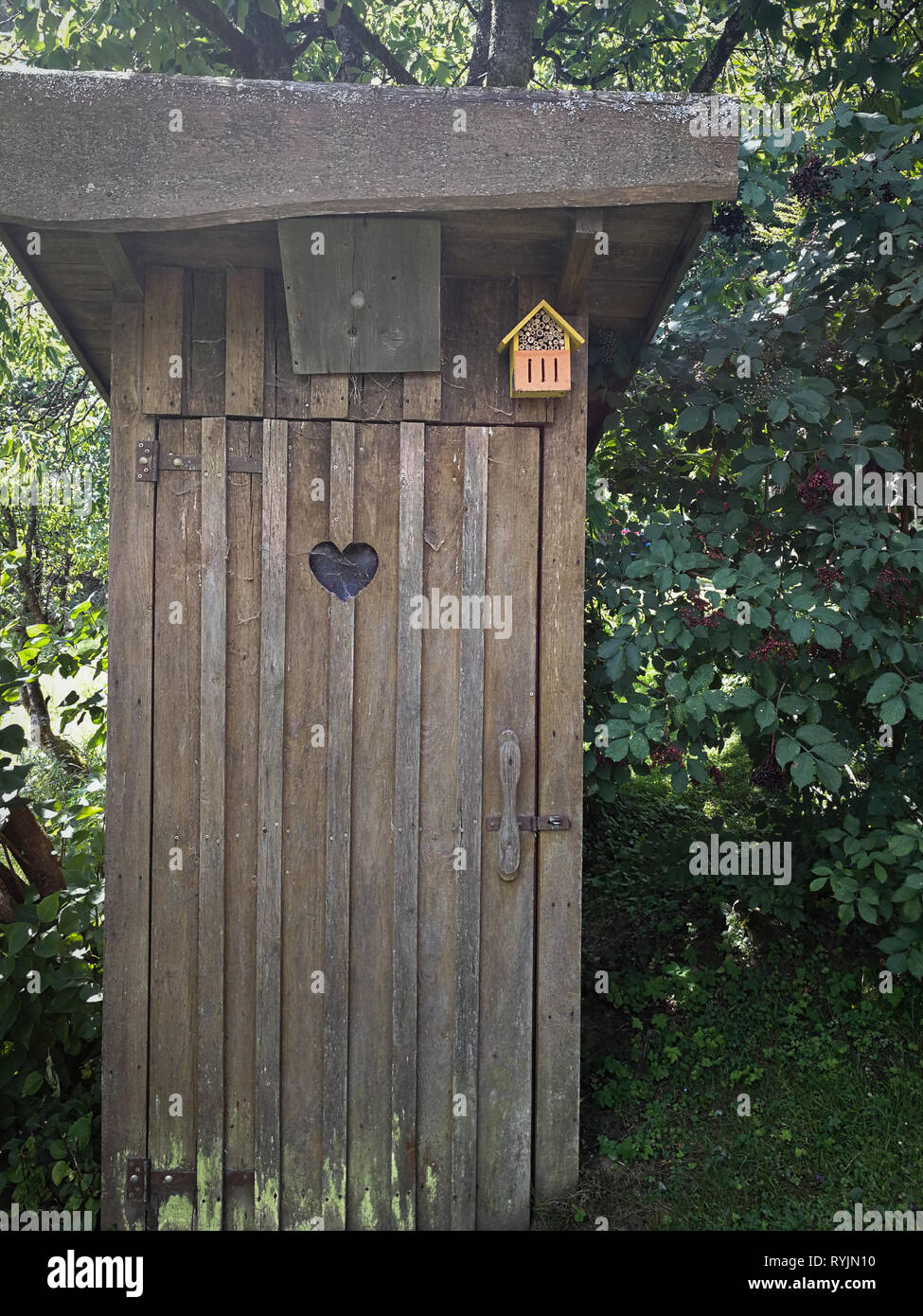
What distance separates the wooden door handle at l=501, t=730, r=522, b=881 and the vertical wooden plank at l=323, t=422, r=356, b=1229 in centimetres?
48

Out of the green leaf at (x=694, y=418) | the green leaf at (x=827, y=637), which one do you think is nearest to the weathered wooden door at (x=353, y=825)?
the green leaf at (x=694, y=418)

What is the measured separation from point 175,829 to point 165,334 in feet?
4.94

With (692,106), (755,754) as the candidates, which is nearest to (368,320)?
(692,106)

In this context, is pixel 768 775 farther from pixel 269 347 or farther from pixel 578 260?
pixel 269 347

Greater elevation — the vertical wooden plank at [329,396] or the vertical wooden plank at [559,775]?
the vertical wooden plank at [329,396]

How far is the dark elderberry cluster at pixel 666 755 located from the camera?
2.98 meters

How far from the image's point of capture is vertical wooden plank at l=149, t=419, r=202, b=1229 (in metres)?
2.70

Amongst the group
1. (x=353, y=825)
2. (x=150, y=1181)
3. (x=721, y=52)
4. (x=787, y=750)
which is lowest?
(x=150, y=1181)

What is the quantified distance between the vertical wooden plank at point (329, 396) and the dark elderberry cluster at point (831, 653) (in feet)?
5.79

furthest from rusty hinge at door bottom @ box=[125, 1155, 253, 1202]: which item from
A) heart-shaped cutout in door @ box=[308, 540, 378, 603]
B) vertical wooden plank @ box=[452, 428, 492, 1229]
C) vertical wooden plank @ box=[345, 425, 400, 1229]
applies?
heart-shaped cutout in door @ box=[308, 540, 378, 603]

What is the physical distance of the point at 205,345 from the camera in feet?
8.86

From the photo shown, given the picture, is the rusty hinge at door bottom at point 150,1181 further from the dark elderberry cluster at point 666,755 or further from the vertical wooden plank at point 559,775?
the dark elderberry cluster at point 666,755

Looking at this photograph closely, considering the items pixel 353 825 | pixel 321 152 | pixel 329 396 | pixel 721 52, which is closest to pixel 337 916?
pixel 353 825

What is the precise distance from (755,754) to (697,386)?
148cm
